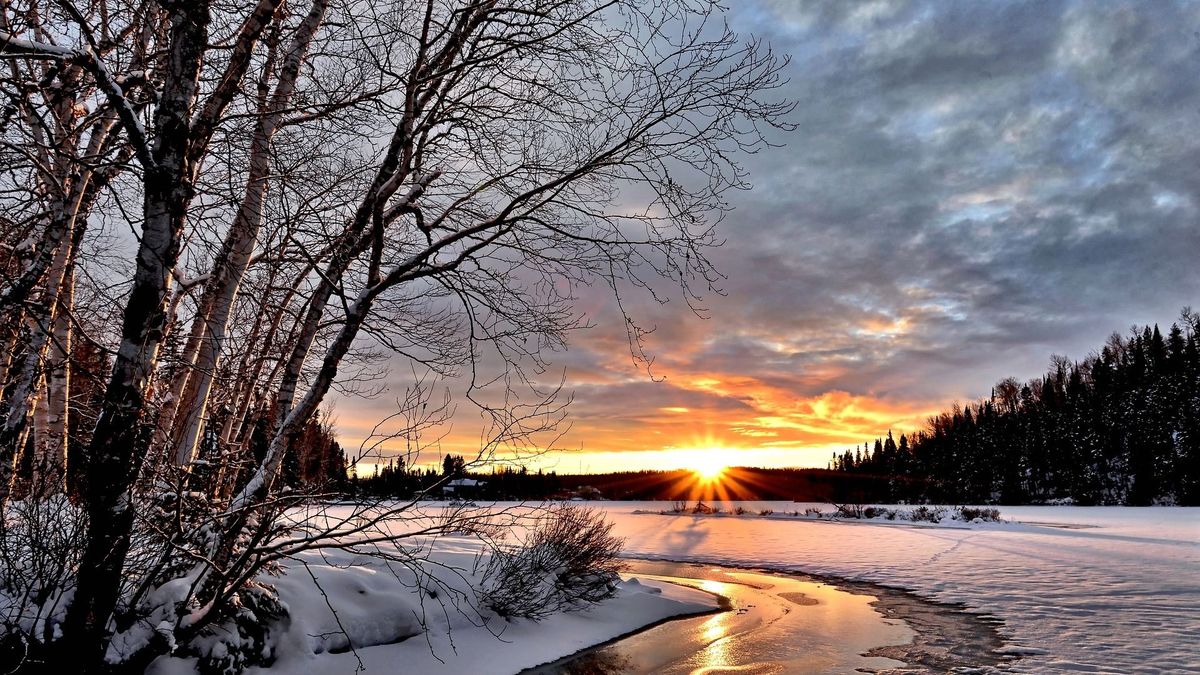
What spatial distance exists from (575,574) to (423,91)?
9.63 meters

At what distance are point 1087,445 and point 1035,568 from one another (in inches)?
2769

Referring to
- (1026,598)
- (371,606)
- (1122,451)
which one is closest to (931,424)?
(1122,451)

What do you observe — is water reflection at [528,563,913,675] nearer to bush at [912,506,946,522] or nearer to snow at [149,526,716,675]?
snow at [149,526,716,675]

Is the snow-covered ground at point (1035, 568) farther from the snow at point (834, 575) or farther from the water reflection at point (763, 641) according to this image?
the water reflection at point (763, 641)

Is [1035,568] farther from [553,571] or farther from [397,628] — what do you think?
[397,628]

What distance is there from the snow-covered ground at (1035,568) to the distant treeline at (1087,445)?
132 feet

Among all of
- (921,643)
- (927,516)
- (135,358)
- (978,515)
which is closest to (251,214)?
(135,358)

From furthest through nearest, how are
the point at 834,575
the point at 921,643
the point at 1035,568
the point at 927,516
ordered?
the point at 927,516
the point at 834,575
the point at 1035,568
the point at 921,643

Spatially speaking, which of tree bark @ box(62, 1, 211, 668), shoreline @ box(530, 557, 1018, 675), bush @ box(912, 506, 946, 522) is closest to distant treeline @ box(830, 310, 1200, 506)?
bush @ box(912, 506, 946, 522)

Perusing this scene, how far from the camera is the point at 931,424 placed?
10912cm

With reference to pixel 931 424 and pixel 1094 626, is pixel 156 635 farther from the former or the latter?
pixel 931 424

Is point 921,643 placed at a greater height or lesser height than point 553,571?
lesser

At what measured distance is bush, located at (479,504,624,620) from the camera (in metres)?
10.6

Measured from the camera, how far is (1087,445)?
7275cm
